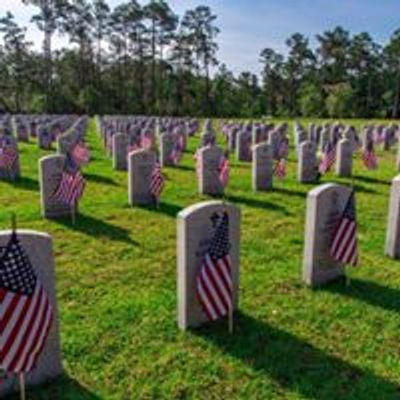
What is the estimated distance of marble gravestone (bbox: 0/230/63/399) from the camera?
466 centimetres

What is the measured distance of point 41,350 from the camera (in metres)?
4.58

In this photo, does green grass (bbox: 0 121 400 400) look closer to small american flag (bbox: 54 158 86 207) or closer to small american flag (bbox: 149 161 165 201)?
small american flag (bbox: 54 158 86 207)

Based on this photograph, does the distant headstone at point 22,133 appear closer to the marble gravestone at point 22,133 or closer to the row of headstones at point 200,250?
the marble gravestone at point 22,133

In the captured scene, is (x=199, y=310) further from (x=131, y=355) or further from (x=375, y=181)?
(x=375, y=181)

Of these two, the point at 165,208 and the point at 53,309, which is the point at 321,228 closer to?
the point at 53,309

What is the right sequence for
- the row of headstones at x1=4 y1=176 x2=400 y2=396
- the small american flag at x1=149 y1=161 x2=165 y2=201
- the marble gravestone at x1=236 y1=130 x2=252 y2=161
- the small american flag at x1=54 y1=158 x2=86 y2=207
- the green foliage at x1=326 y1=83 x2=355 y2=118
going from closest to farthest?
the row of headstones at x1=4 y1=176 x2=400 y2=396
the small american flag at x1=54 y1=158 x2=86 y2=207
the small american flag at x1=149 y1=161 x2=165 y2=201
the marble gravestone at x1=236 y1=130 x2=252 y2=161
the green foliage at x1=326 y1=83 x2=355 y2=118

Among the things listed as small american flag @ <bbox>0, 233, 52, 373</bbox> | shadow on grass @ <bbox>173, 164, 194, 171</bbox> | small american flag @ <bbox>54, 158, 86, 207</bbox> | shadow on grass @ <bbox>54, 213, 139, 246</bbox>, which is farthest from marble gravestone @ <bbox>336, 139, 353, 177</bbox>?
small american flag @ <bbox>0, 233, 52, 373</bbox>

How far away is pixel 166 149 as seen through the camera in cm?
1791

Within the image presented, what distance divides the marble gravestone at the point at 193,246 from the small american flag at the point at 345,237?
164 centimetres

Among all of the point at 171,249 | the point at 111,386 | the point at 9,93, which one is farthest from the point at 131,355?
the point at 9,93

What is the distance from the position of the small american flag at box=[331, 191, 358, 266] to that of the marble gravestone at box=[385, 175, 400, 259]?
1115mm

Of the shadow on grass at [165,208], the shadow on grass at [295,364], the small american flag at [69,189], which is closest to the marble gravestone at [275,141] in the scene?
the shadow on grass at [165,208]

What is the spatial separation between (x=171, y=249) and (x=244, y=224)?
6.76ft

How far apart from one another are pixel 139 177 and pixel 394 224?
569cm
